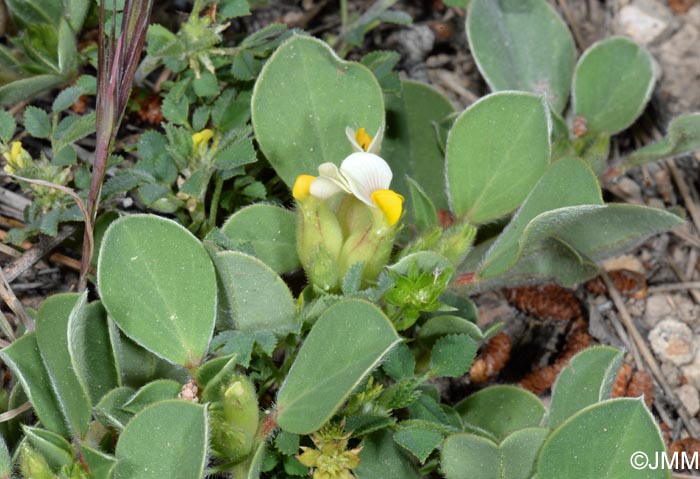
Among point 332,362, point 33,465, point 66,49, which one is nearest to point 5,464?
point 33,465

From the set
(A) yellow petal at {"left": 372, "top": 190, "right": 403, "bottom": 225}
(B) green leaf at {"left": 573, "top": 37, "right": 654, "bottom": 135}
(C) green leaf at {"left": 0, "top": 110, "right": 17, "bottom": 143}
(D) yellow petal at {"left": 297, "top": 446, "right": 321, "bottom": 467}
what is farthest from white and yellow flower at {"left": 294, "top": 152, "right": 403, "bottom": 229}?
(B) green leaf at {"left": 573, "top": 37, "right": 654, "bottom": 135}

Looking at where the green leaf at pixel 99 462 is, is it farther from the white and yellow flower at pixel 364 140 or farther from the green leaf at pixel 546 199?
the green leaf at pixel 546 199

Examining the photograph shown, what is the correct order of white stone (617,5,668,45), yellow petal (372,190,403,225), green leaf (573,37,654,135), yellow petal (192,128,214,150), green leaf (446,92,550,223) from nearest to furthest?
1. yellow petal (372,190,403,225)
2. green leaf (446,92,550,223)
3. yellow petal (192,128,214,150)
4. green leaf (573,37,654,135)
5. white stone (617,5,668,45)

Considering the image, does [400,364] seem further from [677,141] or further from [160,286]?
[677,141]

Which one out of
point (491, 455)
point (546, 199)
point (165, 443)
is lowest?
point (491, 455)

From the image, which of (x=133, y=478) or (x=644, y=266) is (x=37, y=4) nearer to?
(x=133, y=478)

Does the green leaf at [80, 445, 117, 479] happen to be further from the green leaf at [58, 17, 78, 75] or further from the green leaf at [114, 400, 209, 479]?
the green leaf at [58, 17, 78, 75]
